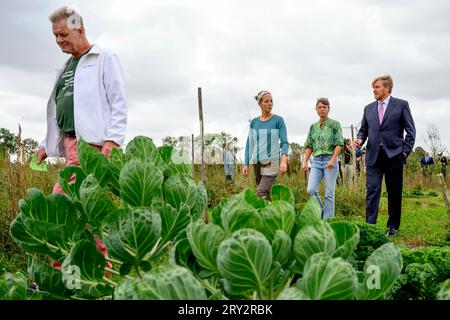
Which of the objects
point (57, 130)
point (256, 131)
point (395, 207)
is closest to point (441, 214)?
point (395, 207)

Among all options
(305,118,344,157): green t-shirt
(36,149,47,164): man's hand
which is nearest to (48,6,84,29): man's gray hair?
(36,149,47,164): man's hand

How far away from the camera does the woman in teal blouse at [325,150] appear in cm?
705

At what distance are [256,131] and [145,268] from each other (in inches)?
248

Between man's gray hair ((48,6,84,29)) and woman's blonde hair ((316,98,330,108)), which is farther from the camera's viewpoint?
Result: woman's blonde hair ((316,98,330,108))

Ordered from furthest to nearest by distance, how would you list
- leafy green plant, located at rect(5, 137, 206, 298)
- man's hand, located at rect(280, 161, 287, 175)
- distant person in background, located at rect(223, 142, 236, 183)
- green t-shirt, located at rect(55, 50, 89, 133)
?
distant person in background, located at rect(223, 142, 236, 183)
man's hand, located at rect(280, 161, 287, 175)
green t-shirt, located at rect(55, 50, 89, 133)
leafy green plant, located at rect(5, 137, 206, 298)

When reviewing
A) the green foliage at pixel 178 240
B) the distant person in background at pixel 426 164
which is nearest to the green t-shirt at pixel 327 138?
the green foliage at pixel 178 240

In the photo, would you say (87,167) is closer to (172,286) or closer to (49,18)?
(172,286)

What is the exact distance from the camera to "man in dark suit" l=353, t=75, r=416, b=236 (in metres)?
6.84

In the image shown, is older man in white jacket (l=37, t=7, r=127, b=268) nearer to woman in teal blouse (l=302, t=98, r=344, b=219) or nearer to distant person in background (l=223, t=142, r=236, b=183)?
woman in teal blouse (l=302, t=98, r=344, b=219)

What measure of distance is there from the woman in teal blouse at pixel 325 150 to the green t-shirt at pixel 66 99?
407cm

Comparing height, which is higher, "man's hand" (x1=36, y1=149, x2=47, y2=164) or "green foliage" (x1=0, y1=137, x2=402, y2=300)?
"man's hand" (x1=36, y1=149, x2=47, y2=164)

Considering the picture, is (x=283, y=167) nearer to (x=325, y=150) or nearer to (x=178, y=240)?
(x=325, y=150)

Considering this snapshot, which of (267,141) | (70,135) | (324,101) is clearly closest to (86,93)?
(70,135)

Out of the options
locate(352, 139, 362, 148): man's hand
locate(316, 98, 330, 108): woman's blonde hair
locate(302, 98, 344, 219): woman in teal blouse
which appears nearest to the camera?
locate(352, 139, 362, 148): man's hand
